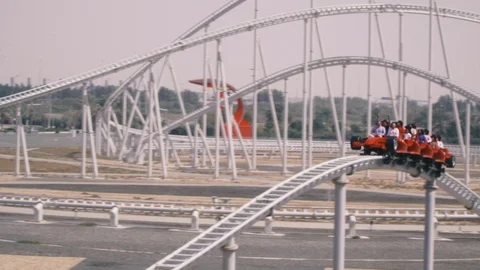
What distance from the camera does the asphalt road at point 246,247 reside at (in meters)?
25.2

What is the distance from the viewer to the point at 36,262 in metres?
24.0

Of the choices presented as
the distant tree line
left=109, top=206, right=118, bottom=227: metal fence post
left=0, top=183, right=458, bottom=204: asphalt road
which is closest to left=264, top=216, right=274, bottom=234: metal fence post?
left=109, top=206, right=118, bottom=227: metal fence post

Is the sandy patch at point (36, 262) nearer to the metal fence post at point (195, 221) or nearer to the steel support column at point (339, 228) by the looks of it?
the metal fence post at point (195, 221)

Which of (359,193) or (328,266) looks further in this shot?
(359,193)

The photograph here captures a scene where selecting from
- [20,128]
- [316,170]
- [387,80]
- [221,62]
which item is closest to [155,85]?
[221,62]

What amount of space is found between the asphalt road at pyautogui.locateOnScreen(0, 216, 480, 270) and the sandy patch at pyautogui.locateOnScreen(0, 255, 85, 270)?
0.42 metres

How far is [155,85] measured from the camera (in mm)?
60781

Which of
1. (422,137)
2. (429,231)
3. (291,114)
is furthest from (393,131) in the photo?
(291,114)

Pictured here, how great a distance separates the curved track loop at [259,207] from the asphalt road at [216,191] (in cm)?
2554

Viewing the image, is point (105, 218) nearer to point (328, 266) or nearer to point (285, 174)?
point (328, 266)

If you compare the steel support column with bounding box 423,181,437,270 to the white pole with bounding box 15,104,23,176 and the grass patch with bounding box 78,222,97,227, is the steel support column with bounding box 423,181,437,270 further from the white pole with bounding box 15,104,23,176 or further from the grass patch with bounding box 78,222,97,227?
the white pole with bounding box 15,104,23,176

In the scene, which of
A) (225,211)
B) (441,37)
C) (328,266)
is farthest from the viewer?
(441,37)

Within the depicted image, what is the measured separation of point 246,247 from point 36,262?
22.5 ft

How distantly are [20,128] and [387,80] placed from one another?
23.8m
